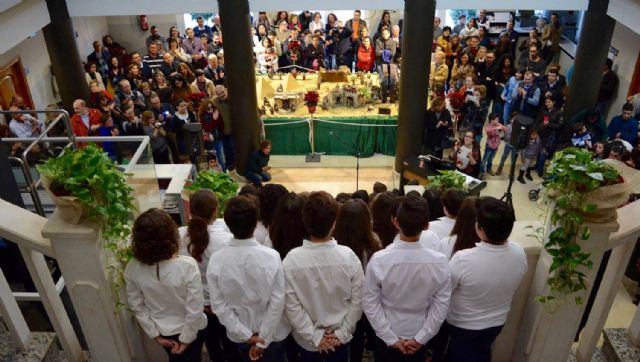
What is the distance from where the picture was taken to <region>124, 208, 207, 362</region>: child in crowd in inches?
96.0

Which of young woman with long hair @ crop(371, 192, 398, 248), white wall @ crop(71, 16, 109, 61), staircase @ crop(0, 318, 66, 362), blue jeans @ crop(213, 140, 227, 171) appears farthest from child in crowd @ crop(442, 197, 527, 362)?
white wall @ crop(71, 16, 109, 61)

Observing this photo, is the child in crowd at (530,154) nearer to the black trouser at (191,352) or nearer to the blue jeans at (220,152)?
the blue jeans at (220,152)

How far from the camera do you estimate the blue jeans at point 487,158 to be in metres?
8.65

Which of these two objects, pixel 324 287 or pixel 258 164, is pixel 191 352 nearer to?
pixel 324 287

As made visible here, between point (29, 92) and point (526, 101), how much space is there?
27.4ft

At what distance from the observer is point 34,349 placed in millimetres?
2801

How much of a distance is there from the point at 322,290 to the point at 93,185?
1069 millimetres

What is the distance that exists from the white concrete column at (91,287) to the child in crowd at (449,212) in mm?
1768

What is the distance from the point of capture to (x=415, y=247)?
250cm

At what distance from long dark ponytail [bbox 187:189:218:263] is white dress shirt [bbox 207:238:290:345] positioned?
1.13ft

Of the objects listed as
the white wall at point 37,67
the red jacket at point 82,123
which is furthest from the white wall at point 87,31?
the red jacket at point 82,123

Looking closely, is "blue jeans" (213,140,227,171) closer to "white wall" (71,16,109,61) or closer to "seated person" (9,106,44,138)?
"seated person" (9,106,44,138)

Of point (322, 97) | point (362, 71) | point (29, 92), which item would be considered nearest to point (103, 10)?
point (29, 92)

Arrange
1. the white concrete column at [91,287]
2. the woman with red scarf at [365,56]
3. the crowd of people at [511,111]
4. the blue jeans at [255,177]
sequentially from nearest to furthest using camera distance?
the white concrete column at [91,287], the crowd of people at [511,111], the blue jeans at [255,177], the woman with red scarf at [365,56]
